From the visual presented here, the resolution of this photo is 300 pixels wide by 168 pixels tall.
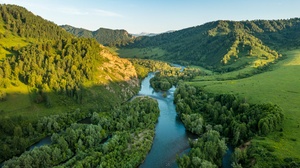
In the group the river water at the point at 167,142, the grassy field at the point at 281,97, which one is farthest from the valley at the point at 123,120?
the river water at the point at 167,142

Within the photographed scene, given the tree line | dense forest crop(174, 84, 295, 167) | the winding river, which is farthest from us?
the tree line

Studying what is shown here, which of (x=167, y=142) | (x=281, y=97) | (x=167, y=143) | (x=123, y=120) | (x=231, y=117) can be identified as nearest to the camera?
(x=167, y=143)

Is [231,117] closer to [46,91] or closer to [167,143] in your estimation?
[167,143]

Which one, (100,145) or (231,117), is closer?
(100,145)

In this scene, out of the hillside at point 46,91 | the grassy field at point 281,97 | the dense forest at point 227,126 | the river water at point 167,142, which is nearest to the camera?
the dense forest at point 227,126

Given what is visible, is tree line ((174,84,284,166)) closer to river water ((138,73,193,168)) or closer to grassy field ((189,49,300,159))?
grassy field ((189,49,300,159))

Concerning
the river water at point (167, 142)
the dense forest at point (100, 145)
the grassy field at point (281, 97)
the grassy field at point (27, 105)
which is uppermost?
the grassy field at point (281, 97)

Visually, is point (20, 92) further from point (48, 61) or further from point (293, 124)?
point (293, 124)

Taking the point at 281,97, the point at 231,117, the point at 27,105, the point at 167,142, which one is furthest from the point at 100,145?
the point at 281,97

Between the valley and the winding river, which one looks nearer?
the valley

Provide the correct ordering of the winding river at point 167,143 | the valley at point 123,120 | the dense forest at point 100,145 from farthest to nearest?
the winding river at point 167,143 → the valley at point 123,120 → the dense forest at point 100,145

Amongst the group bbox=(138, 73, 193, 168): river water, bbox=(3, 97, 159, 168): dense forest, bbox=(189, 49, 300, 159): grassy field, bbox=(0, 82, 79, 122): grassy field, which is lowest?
bbox=(138, 73, 193, 168): river water

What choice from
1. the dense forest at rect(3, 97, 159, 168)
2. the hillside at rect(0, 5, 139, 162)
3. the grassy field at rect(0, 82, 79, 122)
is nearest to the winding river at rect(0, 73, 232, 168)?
the dense forest at rect(3, 97, 159, 168)

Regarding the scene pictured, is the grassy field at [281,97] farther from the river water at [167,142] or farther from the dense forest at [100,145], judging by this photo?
the dense forest at [100,145]
